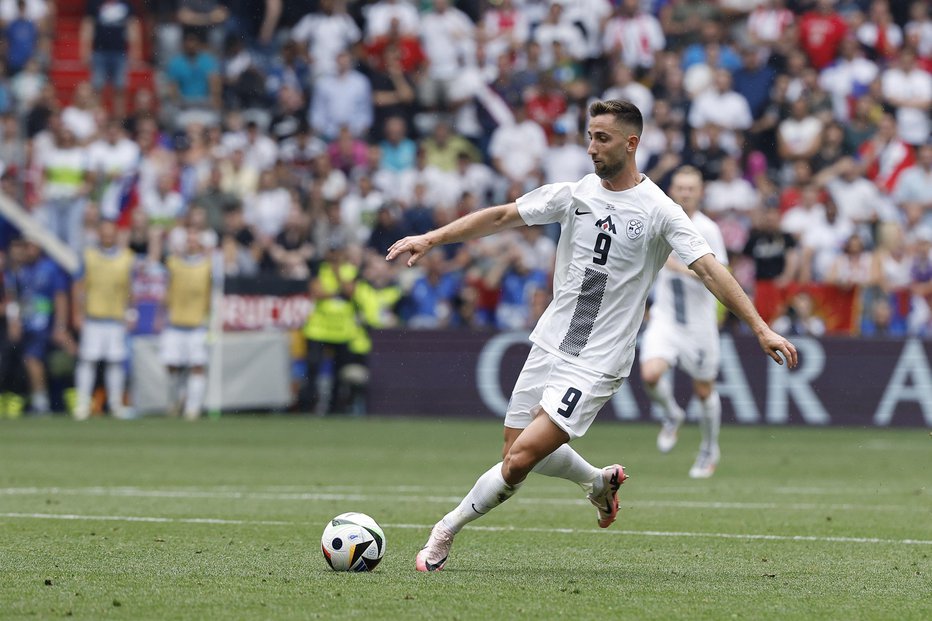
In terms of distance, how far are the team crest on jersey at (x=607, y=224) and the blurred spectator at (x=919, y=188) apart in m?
15.3

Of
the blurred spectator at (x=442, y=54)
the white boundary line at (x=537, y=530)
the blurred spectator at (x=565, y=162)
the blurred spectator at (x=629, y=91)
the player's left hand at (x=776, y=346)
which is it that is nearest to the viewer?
the player's left hand at (x=776, y=346)

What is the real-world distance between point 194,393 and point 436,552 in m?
14.7

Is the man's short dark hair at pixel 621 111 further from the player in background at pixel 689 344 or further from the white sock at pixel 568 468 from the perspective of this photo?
the player in background at pixel 689 344

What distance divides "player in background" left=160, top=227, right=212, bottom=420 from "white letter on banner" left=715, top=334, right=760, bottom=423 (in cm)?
727

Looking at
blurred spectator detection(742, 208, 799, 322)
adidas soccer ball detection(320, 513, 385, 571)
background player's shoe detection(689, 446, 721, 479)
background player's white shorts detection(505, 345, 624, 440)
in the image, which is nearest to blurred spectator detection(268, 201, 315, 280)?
blurred spectator detection(742, 208, 799, 322)

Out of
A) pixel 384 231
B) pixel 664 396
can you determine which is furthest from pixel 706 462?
pixel 384 231

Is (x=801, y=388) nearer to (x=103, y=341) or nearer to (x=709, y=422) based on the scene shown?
(x=709, y=422)

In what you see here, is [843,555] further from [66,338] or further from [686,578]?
[66,338]

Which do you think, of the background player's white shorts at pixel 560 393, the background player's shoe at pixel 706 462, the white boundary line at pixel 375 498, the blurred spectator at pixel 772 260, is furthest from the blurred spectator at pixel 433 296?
the background player's white shorts at pixel 560 393

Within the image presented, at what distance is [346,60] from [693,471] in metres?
12.8

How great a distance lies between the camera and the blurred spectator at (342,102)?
25.5 meters

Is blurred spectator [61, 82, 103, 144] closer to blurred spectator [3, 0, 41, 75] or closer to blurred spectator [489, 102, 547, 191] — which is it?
blurred spectator [3, 0, 41, 75]

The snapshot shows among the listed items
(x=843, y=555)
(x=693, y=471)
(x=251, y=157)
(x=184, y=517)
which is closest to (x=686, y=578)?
(x=843, y=555)

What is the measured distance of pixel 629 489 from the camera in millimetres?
13094
